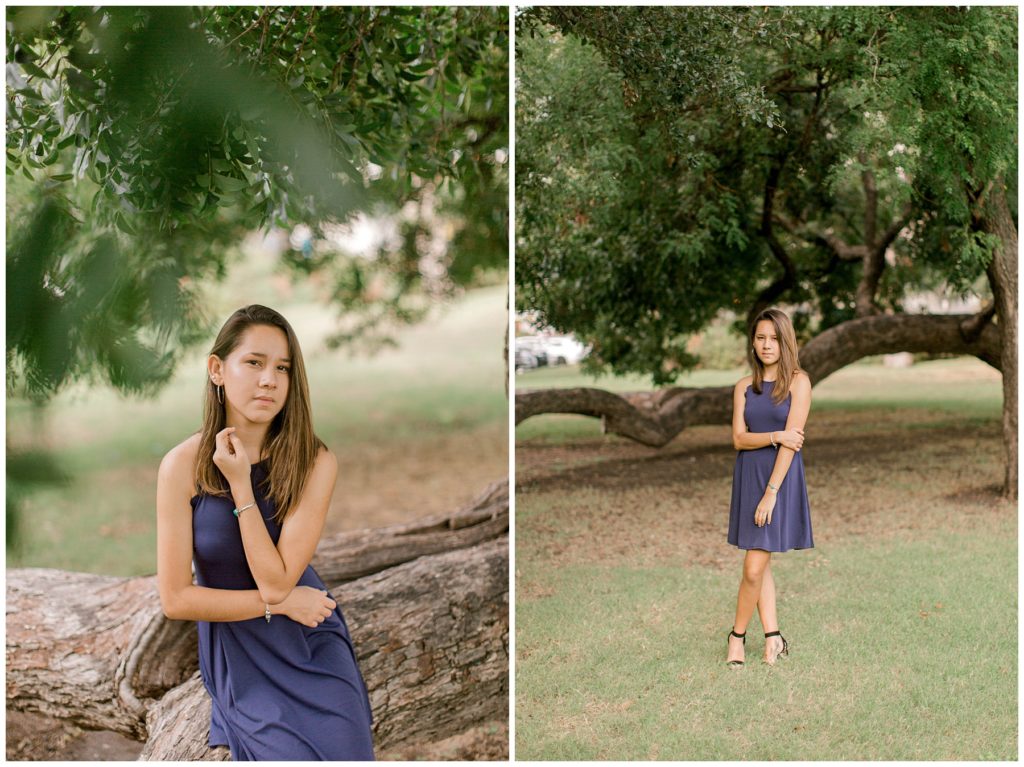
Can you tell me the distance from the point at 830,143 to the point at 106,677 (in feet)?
10.7

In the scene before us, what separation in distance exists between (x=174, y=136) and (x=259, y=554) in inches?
44.9

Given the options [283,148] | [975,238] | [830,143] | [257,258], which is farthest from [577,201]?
[257,258]

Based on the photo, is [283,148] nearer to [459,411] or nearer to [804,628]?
[804,628]

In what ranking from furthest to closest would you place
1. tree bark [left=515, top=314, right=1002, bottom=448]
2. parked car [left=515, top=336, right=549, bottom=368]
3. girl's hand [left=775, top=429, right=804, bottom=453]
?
1. tree bark [left=515, top=314, right=1002, bottom=448]
2. parked car [left=515, top=336, right=549, bottom=368]
3. girl's hand [left=775, top=429, right=804, bottom=453]

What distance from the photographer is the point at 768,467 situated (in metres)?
2.64

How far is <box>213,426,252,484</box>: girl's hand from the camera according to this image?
179 cm

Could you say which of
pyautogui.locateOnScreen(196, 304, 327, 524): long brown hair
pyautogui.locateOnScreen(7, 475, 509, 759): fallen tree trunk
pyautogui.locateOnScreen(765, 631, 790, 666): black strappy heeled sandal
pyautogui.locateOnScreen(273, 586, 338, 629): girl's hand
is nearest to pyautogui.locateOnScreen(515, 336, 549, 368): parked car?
pyautogui.locateOnScreen(7, 475, 509, 759): fallen tree trunk

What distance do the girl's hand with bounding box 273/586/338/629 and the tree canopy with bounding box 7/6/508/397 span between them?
2.35 feet

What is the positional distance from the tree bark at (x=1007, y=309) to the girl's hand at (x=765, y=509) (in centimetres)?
188

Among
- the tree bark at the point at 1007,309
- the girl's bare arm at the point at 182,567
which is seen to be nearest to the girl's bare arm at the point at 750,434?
the girl's bare arm at the point at 182,567

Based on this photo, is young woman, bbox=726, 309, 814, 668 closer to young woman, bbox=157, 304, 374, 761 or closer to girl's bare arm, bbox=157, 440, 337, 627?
young woman, bbox=157, 304, 374, 761

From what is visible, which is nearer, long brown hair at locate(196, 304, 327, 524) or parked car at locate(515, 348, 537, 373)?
long brown hair at locate(196, 304, 327, 524)

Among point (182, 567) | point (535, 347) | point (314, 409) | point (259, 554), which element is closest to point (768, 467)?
point (535, 347)

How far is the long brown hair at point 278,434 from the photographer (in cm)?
186
